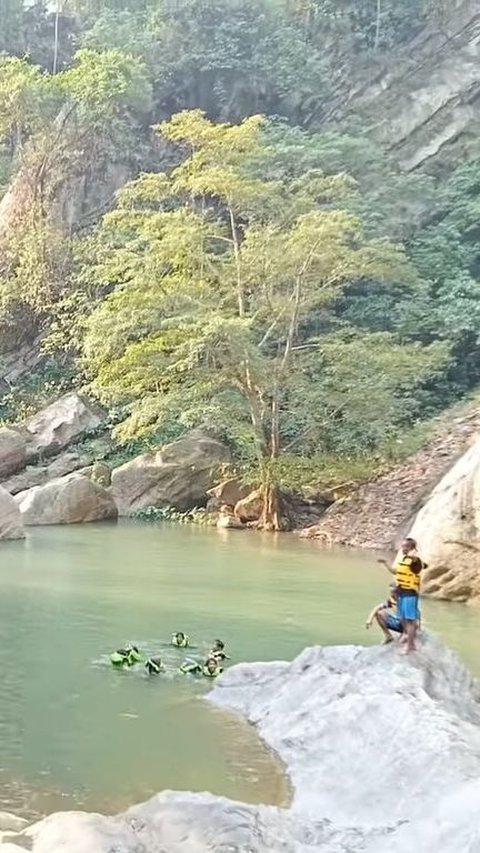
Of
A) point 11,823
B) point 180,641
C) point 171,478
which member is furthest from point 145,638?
point 171,478

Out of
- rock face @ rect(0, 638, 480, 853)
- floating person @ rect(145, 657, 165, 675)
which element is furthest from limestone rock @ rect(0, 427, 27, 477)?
rock face @ rect(0, 638, 480, 853)

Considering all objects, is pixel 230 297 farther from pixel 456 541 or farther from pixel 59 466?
pixel 456 541

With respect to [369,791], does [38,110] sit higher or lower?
higher

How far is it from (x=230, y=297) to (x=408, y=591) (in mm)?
14133

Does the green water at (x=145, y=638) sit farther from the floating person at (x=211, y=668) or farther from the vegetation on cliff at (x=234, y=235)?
the vegetation on cliff at (x=234, y=235)

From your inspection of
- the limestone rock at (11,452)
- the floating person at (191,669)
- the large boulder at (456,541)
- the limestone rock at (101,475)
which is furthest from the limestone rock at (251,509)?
the floating person at (191,669)

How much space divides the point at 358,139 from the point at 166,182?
740cm

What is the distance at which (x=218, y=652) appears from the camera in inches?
340

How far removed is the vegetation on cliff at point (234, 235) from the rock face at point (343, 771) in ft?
40.0

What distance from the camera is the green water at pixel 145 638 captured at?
5.91 m

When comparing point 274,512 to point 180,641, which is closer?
point 180,641

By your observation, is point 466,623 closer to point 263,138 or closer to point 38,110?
point 263,138

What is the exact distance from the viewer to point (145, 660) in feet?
27.9

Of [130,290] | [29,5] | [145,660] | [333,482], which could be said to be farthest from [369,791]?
[29,5]
